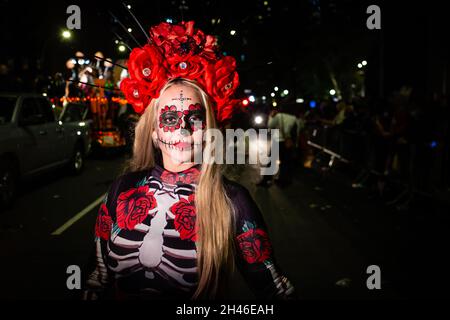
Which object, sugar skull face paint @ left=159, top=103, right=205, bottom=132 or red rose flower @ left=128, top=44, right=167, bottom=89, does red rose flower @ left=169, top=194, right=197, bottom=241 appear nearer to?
sugar skull face paint @ left=159, top=103, right=205, bottom=132

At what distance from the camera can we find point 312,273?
5723mm

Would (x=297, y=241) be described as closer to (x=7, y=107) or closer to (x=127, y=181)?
(x=127, y=181)

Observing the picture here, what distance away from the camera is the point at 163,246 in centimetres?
228

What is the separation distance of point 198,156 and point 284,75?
1140 millimetres

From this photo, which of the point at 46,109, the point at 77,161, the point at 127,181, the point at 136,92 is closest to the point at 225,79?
the point at 136,92

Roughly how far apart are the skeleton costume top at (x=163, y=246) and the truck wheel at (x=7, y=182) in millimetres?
7467

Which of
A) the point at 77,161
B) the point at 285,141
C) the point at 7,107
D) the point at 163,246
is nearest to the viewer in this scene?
the point at 163,246

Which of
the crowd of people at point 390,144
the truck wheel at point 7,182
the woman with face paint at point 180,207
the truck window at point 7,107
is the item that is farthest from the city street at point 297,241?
the truck window at point 7,107

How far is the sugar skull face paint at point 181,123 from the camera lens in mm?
2465

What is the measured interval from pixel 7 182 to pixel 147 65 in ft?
25.6

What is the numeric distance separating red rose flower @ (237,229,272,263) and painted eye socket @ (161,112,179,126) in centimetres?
63

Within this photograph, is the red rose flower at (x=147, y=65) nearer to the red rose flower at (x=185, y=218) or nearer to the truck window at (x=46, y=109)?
the red rose flower at (x=185, y=218)
